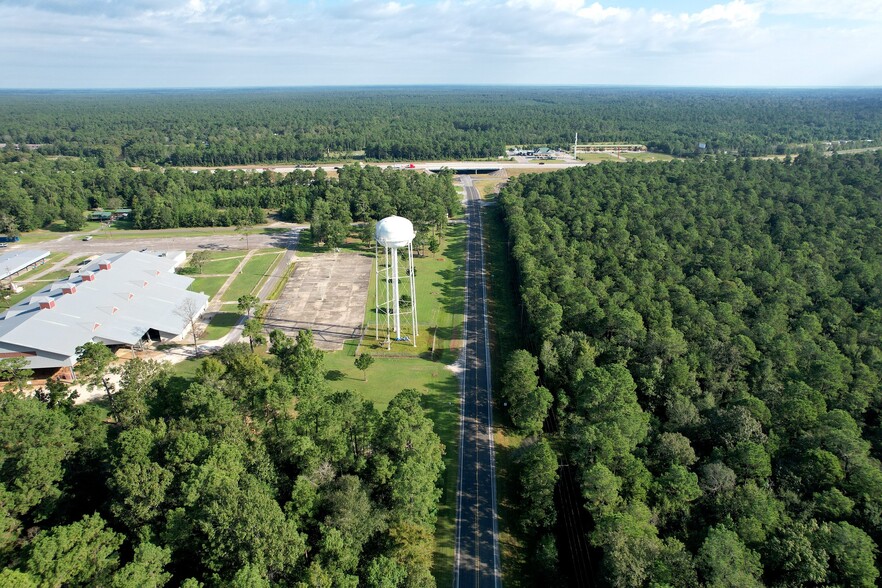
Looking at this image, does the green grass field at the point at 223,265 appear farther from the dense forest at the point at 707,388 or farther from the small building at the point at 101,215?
the dense forest at the point at 707,388

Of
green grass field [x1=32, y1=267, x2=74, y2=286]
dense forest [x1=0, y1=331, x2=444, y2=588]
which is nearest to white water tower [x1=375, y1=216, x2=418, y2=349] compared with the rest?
dense forest [x1=0, y1=331, x2=444, y2=588]

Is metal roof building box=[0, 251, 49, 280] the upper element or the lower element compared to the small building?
lower

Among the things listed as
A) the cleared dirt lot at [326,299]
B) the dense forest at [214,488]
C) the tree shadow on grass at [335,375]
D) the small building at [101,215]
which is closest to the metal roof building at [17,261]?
the small building at [101,215]

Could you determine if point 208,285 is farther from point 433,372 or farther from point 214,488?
point 214,488

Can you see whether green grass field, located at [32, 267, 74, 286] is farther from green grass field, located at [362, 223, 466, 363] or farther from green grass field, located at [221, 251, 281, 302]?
green grass field, located at [362, 223, 466, 363]

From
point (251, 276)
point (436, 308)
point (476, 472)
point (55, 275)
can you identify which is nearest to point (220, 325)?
point (251, 276)
